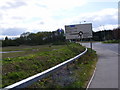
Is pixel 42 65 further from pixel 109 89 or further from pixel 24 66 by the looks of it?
pixel 109 89

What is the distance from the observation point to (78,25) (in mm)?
36844

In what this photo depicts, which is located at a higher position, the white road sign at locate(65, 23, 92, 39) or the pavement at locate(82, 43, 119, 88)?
the white road sign at locate(65, 23, 92, 39)

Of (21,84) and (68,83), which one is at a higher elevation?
(21,84)

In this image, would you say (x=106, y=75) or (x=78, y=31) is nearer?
(x=106, y=75)

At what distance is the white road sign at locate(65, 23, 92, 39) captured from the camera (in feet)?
118

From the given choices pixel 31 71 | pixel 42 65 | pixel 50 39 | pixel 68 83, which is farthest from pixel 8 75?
pixel 50 39

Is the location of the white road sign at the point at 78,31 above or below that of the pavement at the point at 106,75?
above

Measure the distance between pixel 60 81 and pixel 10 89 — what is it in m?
3.68

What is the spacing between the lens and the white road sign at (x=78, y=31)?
36.0 m

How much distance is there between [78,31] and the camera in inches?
1473

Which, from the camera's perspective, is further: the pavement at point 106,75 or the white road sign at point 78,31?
the white road sign at point 78,31

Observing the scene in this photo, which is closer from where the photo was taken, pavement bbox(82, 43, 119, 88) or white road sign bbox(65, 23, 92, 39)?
pavement bbox(82, 43, 119, 88)

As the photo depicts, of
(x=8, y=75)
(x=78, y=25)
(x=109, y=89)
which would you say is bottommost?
(x=109, y=89)

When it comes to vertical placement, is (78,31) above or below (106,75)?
above
